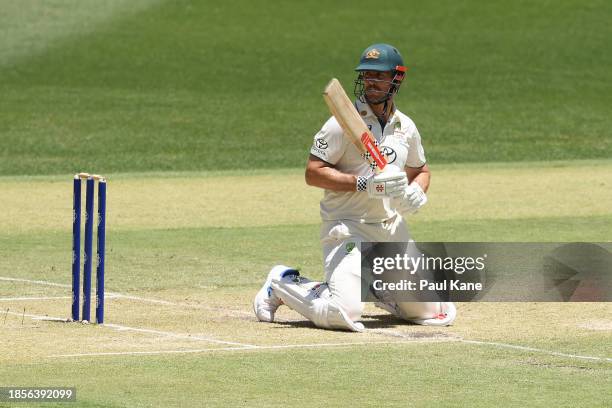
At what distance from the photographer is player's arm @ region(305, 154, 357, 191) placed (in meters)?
10.4

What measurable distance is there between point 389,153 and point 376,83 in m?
0.53

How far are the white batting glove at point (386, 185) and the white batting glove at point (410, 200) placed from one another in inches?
4.5

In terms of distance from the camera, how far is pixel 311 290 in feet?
34.6

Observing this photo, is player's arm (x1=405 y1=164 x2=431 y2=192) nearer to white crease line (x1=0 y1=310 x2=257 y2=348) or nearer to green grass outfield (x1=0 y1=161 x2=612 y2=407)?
green grass outfield (x1=0 y1=161 x2=612 y2=407)

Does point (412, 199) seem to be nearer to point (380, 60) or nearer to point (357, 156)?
point (357, 156)

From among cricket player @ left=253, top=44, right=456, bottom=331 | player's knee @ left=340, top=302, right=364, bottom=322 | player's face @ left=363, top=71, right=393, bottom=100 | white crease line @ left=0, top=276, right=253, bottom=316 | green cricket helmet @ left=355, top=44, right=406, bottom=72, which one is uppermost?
green cricket helmet @ left=355, top=44, right=406, bottom=72

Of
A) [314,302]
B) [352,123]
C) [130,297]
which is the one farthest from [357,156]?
[130,297]

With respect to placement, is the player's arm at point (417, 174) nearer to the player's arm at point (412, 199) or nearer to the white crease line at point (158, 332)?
the player's arm at point (412, 199)

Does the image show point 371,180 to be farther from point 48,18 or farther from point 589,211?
point 48,18

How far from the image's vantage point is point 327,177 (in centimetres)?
1047

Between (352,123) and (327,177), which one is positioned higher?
(352,123)

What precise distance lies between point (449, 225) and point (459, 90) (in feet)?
51.5

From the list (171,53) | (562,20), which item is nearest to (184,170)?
(171,53)

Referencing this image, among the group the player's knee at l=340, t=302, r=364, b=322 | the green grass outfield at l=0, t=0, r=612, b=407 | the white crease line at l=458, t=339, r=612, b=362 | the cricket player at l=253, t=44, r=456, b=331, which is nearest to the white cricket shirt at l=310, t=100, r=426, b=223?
the cricket player at l=253, t=44, r=456, b=331
